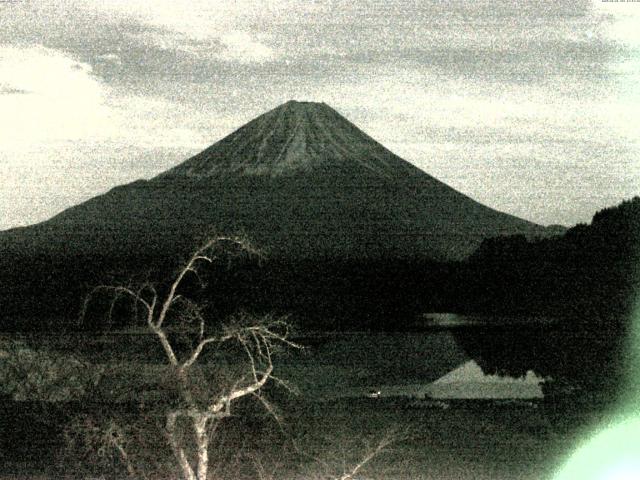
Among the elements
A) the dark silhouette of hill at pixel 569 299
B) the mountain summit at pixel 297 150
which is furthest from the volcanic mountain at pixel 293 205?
the dark silhouette of hill at pixel 569 299

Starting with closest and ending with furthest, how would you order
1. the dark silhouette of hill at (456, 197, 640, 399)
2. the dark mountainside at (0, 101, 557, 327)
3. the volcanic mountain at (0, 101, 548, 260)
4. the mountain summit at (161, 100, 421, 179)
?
1. the dark silhouette of hill at (456, 197, 640, 399)
2. the dark mountainside at (0, 101, 557, 327)
3. the volcanic mountain at (0, 101, 548, 260)
4. the mountain summit at (161, 100, 421, 179)

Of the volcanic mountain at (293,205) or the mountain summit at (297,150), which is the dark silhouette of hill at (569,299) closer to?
the volcanic mountain at (293,205)

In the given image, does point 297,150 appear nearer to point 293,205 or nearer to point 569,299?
point 293,205

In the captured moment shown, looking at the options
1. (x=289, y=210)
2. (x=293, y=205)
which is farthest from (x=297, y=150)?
(x=289, y=210)

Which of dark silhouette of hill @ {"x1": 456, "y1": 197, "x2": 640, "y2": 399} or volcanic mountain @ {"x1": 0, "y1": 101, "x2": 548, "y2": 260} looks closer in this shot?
dark silhouette of hill @ {"x1": 456, "y1": 197, "x2": 640, "y2": 399}

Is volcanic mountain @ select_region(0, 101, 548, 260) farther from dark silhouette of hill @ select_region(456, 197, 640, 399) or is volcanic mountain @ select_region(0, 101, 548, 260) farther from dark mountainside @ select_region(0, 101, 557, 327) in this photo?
dark silhouette of hill @ select_region(456, 197, 640, 399)

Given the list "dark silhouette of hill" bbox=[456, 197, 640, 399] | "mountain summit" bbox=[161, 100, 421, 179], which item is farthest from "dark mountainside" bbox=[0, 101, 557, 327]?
"dark silhouette of hill" bbox=[456, 197, 640, 399]
